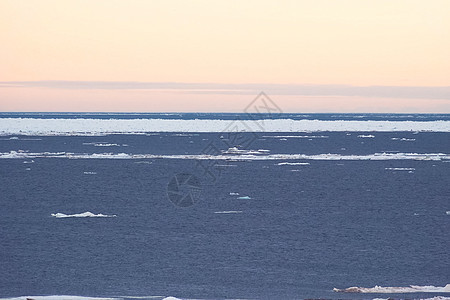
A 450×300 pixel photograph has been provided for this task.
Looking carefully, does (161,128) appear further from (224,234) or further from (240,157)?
(224,234)

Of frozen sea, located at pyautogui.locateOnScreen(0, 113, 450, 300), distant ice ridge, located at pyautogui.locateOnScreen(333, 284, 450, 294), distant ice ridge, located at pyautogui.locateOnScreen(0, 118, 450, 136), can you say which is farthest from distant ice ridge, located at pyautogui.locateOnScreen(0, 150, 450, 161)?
distant ice ridge, located at pyautogui.locateOnScreen(0, 118, 450, 136)

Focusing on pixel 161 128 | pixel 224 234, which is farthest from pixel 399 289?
pixel 161 128

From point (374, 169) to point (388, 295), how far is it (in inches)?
561

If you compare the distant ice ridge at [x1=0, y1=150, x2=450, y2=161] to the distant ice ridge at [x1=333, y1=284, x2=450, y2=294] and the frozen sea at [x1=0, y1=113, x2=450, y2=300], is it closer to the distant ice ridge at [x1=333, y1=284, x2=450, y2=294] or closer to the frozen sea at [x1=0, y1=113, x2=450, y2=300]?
the frozen sea at [x1=0, y1=113, x2=450, y2=300]

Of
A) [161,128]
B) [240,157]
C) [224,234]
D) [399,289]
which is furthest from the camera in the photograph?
[161,128]

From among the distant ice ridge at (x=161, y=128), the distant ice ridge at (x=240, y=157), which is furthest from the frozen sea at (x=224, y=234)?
the distant ice ridge at (x=161, y=128)

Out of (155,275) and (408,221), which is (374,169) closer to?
(408,221)

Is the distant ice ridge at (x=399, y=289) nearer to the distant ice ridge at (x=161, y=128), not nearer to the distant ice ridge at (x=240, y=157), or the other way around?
the distant ice ridge at (x=240, y=157)

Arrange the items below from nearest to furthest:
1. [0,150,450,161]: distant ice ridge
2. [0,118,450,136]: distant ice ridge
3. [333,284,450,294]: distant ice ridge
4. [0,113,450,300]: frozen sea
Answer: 1. [333,284,450,294]: distant ice ridge
2. [0,113,450,300]: frozen sea
3. [0,150,450,161]: distant ice ridge
4. [0,118,450,136]: distant ice ridge

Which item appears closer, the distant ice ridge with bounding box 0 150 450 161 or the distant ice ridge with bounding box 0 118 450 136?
the distant ice ridge with bounding box 0 150 450 161

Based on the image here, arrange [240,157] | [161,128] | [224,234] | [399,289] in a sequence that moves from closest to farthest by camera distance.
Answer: [399,289]
[224,234]
[240,157]
[161,128]

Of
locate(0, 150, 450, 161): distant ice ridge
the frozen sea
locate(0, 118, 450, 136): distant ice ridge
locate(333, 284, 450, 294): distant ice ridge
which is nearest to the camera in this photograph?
locate(333, 284, 450, 294): distant ice ridge

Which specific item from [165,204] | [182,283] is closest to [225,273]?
[182,283]

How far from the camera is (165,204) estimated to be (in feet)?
44.5
